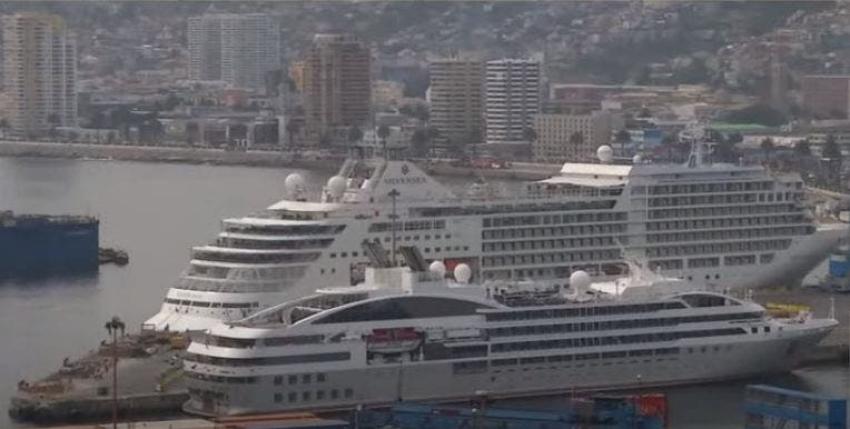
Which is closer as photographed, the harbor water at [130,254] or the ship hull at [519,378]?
the ship hull at [519,378]

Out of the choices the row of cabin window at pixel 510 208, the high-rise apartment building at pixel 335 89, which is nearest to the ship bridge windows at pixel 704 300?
the row of cabin window at pixel 510 208

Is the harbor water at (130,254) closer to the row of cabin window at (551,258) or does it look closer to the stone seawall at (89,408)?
the stone seawall at (89,408)

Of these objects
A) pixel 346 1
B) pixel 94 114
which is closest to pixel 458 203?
pixel 94 114

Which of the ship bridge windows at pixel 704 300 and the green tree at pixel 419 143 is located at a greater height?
the green tree at pixel 419 143

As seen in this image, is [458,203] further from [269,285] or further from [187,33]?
[187,33]

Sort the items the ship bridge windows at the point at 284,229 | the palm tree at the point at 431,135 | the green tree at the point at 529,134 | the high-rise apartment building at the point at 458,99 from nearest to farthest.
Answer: the ship bridge windows at the point at 284,229
the green tree at the point at 529,134
the palm tree at the point at 431,135
the high-rise apartment building at the point at 458,99

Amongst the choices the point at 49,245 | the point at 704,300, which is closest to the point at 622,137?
the point at 49,245
